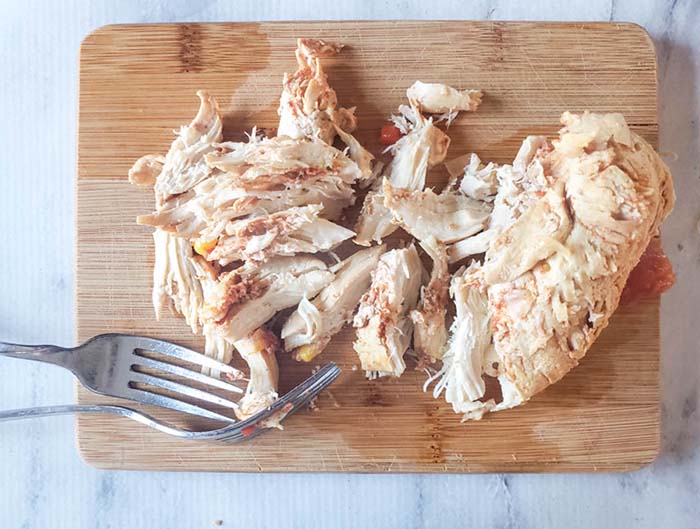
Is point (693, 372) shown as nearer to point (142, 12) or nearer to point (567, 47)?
point (567, 47)

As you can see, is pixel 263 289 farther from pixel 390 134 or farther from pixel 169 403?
pixel 390 134

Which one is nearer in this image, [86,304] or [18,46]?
[86,304]

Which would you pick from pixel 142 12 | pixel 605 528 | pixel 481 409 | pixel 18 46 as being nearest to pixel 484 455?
pixel 481 409

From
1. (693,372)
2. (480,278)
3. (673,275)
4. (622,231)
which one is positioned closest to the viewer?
(622,231)

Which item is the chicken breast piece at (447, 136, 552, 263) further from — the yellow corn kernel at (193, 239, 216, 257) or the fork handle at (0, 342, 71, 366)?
the fork handle at (0, 342, 71, 366)

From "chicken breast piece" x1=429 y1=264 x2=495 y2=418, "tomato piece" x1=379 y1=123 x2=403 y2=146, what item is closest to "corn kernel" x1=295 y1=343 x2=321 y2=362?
"chicken breast piece" x1=429 y1=264 x2=495 y2=418

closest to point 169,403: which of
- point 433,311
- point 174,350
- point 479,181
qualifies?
point 174,350

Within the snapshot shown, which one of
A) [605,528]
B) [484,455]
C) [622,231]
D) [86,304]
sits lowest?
[605,528]
